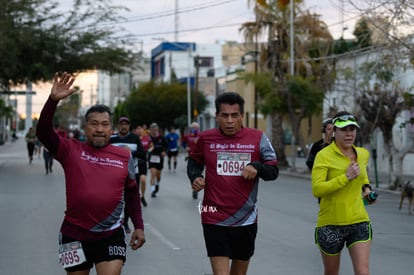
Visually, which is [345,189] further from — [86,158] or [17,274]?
[17,274]

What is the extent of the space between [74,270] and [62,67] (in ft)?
98.1

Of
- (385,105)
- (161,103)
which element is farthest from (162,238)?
(161,103)

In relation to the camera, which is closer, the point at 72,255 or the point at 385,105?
the point at 72,255

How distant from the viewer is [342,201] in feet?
22.5

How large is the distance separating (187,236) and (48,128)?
297 inches

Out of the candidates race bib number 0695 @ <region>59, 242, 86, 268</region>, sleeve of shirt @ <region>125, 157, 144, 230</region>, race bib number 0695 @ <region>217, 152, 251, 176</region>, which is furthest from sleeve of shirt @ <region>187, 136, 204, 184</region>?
race bib number 0695 @ <region>59, 242, 86, 268</region>

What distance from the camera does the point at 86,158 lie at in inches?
237

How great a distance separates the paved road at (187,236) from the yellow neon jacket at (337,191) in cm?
311

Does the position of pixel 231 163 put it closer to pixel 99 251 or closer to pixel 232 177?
pixel 232 177

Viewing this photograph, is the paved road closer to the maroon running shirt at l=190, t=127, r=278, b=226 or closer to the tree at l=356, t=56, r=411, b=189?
the tree at l=356, t=56, r=411, b=189

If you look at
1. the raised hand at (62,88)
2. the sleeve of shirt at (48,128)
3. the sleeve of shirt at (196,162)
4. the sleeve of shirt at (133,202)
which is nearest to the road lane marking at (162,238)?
the sleeve of shirt at (196,162)

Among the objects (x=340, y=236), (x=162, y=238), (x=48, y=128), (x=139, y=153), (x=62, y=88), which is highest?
(x=62, y=88)

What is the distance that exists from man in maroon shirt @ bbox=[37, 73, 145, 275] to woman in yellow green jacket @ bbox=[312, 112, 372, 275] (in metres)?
1.78

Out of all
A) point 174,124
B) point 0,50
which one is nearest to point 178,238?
point 0,50
